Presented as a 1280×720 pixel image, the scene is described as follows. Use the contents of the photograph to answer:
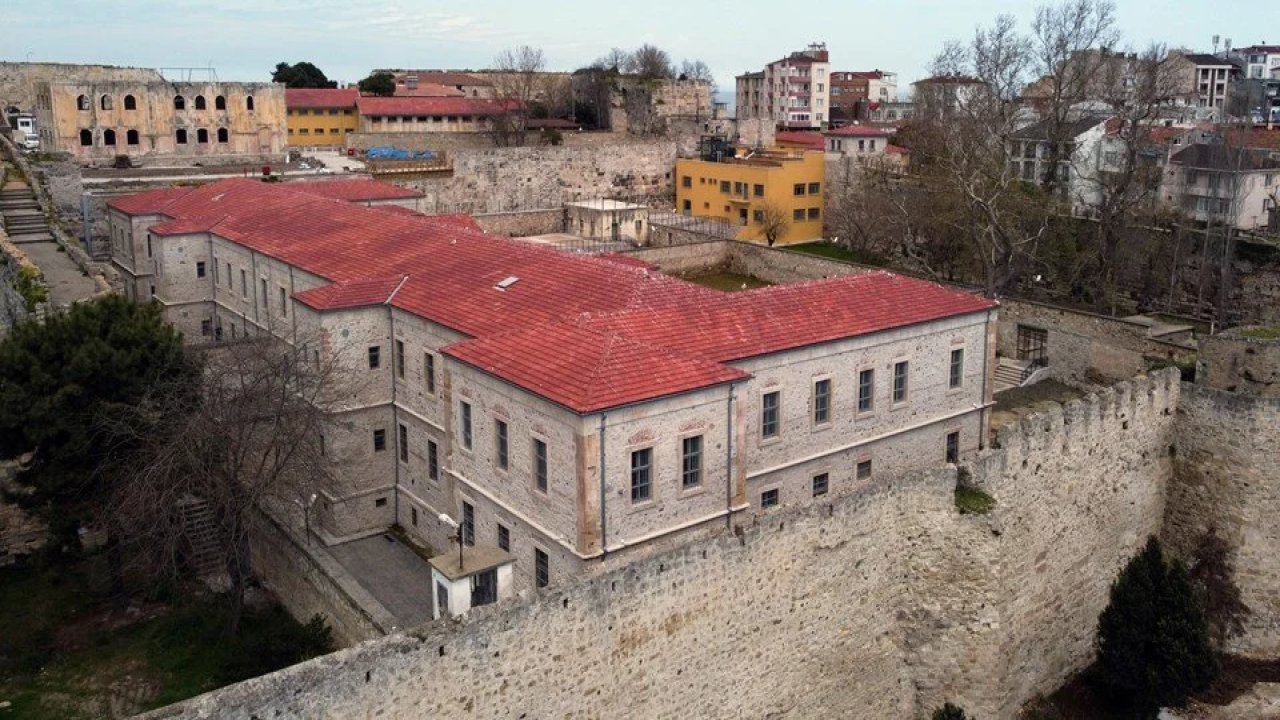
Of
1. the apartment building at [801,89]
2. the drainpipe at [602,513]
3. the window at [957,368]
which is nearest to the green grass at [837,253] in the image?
the window at [957,368]

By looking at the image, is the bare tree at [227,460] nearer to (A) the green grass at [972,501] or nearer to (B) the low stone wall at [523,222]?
(A) the green grass at [972,501]

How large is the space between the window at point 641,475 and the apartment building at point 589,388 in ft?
0.13

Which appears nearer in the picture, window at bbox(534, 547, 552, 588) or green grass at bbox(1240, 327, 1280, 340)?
window at bbox(534, 547, 552, 588)

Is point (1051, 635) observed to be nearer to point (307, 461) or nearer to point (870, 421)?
point (870, 421)

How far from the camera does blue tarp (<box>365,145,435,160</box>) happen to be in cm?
7050

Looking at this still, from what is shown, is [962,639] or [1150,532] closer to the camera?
[962,639]

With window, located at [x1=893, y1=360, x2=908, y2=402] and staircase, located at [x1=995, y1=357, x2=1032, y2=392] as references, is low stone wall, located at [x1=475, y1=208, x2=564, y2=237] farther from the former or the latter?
window, located at [x1=893, y1=360, x2=908, y2=402]

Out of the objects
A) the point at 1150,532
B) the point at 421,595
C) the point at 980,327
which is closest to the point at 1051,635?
the point at 1150,532

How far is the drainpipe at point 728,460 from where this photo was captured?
2084 centimetres

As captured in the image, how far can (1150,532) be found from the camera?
81.7 feet

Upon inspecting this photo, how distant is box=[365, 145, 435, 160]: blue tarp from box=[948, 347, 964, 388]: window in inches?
1965

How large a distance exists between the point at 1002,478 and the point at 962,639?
115 inches

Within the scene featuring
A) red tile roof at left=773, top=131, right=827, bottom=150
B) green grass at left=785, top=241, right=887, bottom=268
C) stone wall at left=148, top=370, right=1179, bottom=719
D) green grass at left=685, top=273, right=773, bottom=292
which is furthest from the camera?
red tile roof at left=773, top=131, right=827, bottom=150

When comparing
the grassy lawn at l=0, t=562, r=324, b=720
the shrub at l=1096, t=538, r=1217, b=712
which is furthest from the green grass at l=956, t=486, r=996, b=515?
the grassy lawn at l=0, t=562, r=324, b=720
